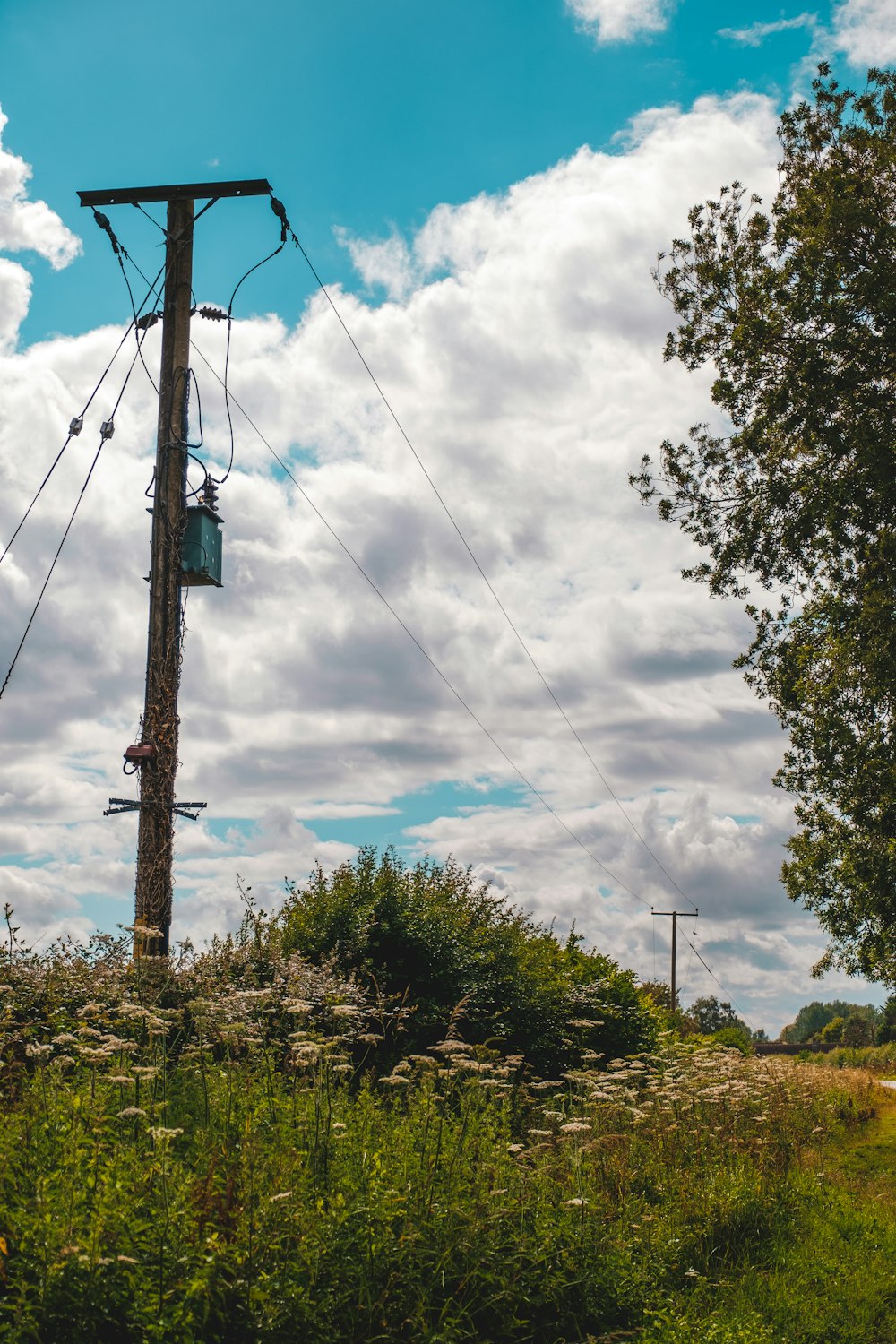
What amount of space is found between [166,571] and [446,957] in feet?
17.6

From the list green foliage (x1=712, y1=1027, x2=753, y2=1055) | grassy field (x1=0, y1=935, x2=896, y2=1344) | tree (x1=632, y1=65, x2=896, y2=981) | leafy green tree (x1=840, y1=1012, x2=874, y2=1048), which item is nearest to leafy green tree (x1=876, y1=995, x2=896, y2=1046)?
leafy green tree (x1=840, y1=1012, x2=874, y2=1048)

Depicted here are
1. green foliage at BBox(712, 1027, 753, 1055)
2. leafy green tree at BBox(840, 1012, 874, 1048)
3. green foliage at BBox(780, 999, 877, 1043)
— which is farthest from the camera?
green foliage at BBox(780, 999, 877, 1043)

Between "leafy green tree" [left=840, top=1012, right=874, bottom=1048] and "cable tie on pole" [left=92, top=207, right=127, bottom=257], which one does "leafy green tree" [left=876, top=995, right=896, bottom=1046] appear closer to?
"leafy green tree" [left=840, top=1012, right=874, bottom=1048]

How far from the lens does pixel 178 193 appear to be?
12.6m

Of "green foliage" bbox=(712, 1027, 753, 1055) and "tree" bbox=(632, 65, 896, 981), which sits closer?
"tree" bbox=(632, 65, 896, 981)

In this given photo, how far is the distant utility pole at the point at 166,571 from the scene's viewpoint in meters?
11.1

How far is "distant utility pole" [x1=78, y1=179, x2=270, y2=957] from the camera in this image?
11148 mm

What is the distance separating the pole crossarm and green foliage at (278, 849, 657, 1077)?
7.92m

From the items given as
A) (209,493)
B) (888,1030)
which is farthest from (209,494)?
(888,1030)

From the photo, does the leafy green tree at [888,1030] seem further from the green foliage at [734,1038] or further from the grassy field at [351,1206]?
the grassy field at [351,1206]

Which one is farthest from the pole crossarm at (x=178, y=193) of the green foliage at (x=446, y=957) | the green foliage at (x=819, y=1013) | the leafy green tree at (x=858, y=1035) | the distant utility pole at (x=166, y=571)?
the green foliage at (x=819, y=1013)

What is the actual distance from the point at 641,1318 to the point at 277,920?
7.28 meters

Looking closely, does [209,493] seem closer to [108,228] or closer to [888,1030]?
[108,228]

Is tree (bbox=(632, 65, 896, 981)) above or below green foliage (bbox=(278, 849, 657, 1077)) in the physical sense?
above
